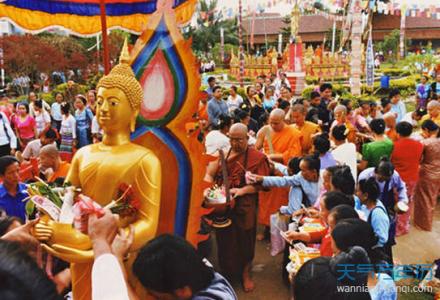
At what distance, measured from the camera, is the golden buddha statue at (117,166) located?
7.95 feet

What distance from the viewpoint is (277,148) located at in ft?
17.6

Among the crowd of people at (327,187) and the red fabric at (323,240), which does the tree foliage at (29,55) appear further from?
the red fabric at (323,240)

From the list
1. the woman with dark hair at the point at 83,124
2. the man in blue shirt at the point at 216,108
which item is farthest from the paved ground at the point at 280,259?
the woman with dark hair at the point at 83,124

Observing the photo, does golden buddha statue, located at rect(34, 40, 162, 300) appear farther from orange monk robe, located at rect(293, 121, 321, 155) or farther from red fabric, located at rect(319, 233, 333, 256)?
orange monk robe, located at rect(293, 121, 321, 155)

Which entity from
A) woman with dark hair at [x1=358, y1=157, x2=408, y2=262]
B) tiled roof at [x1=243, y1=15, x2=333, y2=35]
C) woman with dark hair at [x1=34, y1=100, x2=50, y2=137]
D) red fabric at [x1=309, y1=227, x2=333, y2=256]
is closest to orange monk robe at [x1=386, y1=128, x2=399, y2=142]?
woman with dark hair at [x1=358, y1=157, x2=408, y2=262]

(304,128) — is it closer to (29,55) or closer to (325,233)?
(325,233)

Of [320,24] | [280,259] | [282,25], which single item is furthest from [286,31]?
[280,259]

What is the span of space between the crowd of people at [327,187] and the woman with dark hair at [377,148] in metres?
0.01

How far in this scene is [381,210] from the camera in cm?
329

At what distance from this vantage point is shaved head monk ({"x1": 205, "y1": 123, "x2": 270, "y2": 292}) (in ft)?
13.3

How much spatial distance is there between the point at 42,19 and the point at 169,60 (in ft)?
7.36

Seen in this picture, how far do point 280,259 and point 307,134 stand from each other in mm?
1742

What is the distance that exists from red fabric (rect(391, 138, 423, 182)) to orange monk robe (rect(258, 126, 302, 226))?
3.80ft

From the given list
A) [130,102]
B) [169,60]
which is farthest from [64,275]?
[169,60]
